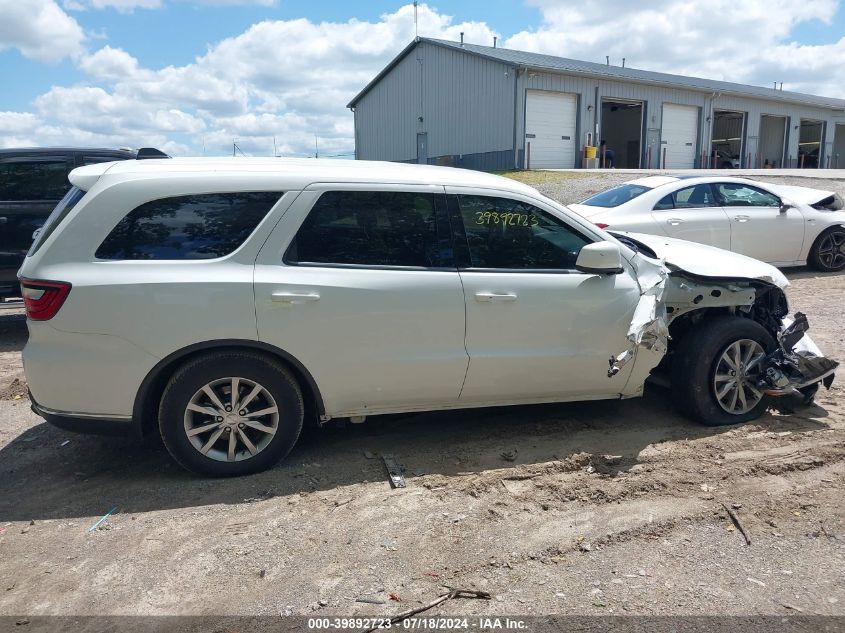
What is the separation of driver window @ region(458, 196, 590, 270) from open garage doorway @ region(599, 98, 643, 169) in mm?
32631

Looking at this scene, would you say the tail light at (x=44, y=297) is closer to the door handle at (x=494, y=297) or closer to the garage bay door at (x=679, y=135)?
the door handle at (x=494, y=297)

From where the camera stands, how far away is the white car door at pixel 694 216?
30.1 feet

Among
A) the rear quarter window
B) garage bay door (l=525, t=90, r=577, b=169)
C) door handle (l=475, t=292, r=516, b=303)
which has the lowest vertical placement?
door handle (l=475, t=292, r=516, b=303)

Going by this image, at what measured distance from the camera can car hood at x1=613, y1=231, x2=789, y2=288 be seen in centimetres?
446

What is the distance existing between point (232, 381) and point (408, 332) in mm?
1050

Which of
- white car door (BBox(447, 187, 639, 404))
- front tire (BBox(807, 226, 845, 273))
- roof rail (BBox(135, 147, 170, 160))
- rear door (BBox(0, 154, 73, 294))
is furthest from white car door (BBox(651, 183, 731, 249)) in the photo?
rear door (BBox(0, 154, 73, 294))

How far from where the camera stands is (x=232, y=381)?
3.75 m

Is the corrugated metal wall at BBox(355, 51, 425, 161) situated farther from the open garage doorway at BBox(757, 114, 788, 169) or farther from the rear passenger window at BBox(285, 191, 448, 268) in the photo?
the rear passenger window at BBox(285, 191, 448, 268)

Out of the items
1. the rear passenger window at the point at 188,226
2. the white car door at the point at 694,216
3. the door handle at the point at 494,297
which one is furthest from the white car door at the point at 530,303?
the white car door at the point at 694,216

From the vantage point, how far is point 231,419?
380 cm

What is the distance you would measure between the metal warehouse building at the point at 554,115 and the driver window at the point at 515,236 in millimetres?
22951

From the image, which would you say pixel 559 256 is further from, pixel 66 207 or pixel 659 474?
pixel 66 207

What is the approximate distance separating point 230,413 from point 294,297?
772mm

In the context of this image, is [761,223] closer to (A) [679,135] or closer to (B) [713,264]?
(B) [713,264]
